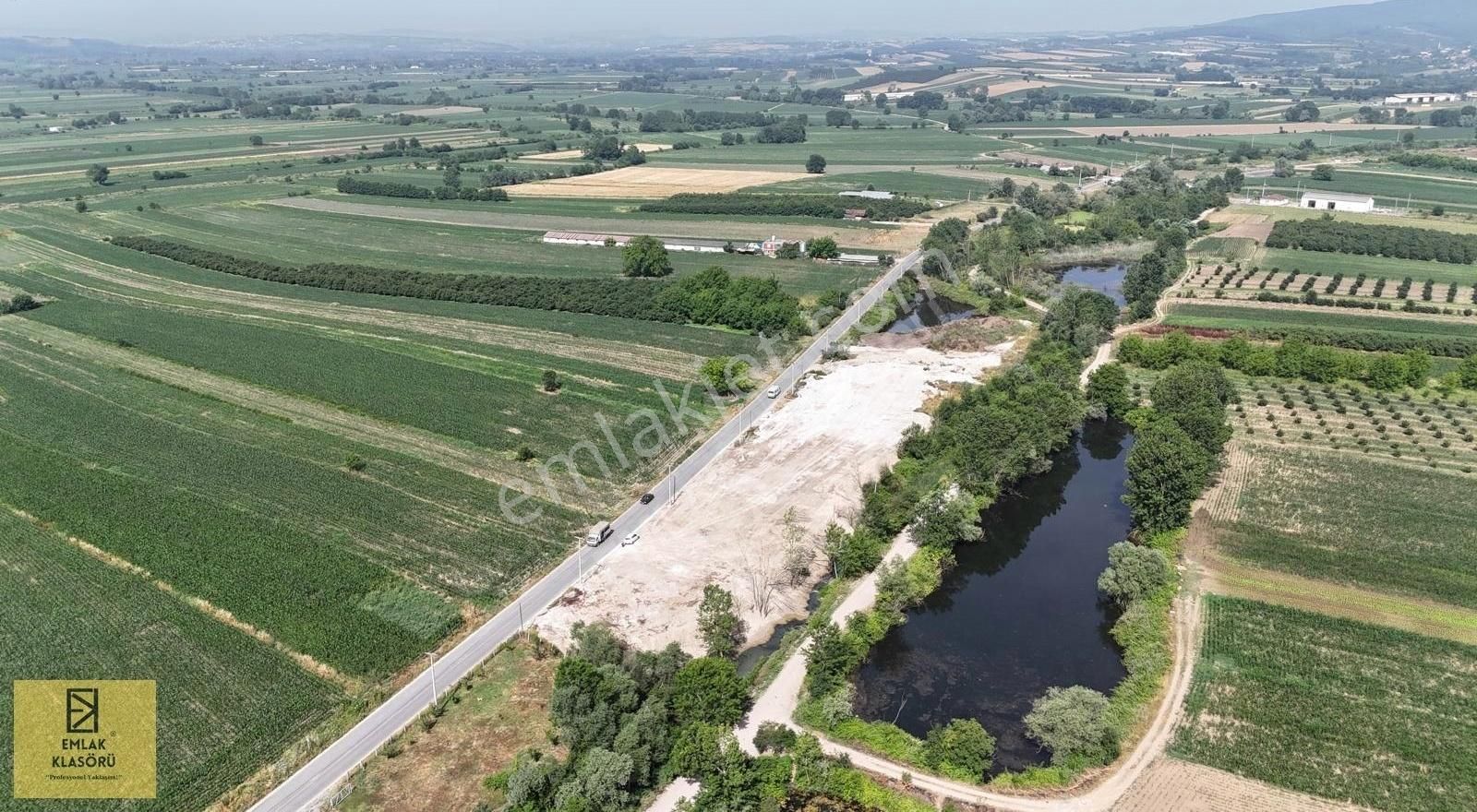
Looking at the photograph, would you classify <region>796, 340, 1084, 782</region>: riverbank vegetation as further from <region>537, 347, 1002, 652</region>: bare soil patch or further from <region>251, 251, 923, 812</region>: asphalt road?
<region>251, 251, 923, 812</region>: asphalt road

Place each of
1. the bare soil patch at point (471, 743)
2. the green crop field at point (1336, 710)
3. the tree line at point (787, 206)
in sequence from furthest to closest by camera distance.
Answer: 1. the tree line at point (787, 206)
2. the green crop field at point (1336, 710)
3. the bare soil patch at point (471, 743)

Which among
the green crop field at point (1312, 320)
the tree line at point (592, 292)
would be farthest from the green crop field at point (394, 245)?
the green crop field at point (1312, 320)

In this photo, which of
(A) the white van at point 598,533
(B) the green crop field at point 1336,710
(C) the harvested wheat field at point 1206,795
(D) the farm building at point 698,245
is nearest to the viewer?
(C) the harvested wheat field at point 1206,795

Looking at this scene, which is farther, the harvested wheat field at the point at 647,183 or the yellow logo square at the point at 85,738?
the harvested wheat field at the point at 647,183

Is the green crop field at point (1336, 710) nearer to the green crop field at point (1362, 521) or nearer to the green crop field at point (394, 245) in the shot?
the green crop field at point (1362, 521)

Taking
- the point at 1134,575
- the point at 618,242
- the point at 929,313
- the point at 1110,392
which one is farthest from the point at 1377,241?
the point at 618,242

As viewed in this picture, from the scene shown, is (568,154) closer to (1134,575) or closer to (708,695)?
(1134,575)
